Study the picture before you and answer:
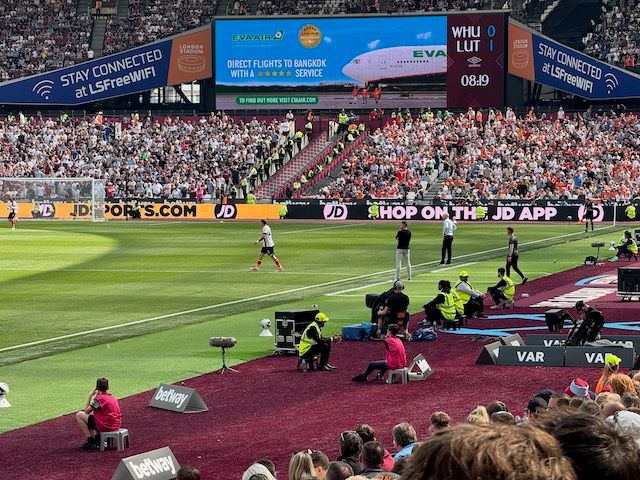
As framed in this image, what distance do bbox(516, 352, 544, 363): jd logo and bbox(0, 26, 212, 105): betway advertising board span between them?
71100mm

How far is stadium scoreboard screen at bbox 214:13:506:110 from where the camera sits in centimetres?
8700

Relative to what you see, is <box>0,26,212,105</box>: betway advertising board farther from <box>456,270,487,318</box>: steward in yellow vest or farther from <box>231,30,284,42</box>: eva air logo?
<box>456,270,487,318</box>: steward in yellow vest

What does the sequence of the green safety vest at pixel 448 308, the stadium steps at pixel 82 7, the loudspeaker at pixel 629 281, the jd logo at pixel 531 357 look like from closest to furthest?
the jd logo at pixel 531 357 < the green safety vest at pixel 448 308 < the loudspeaker at pixel 629 281 < the stadium steps at pixel 82 7

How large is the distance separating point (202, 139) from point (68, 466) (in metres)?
76.9

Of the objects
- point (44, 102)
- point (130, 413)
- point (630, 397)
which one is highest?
point (44, 102)

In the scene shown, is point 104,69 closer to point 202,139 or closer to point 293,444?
point 202,139

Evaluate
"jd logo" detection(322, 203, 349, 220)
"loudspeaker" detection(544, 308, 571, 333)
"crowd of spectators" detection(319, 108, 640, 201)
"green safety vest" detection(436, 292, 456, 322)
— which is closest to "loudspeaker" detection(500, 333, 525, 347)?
"loudspeaker" detection(544, 308, 571, 333)

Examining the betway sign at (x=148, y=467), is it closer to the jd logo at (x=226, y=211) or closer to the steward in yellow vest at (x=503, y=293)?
the steward in yellow vest at (x=503, y=293)

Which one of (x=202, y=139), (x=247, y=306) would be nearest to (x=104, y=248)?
(x=247, y=306)

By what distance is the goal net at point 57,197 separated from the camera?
278ft

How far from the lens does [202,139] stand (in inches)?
3622

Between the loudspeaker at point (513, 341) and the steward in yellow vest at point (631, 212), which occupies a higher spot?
the steward in yellow vest at point (631, 212)

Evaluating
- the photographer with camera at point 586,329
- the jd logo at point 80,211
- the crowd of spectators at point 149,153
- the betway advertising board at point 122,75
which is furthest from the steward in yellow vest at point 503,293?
the betway advertising board at point 122,75

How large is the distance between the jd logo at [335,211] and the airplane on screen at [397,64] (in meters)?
11.6
